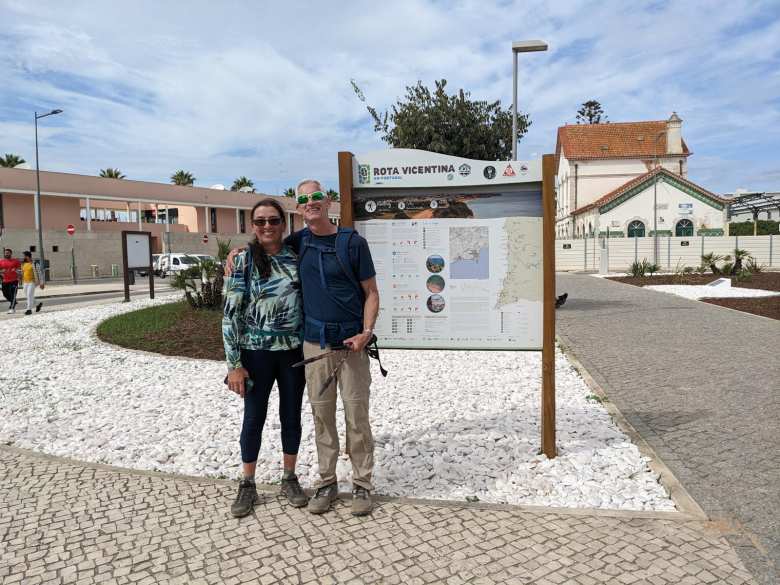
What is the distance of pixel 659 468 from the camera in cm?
421

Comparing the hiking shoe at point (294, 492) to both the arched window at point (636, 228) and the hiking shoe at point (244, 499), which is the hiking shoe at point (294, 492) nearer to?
the hiking shoe at point (244, 499)

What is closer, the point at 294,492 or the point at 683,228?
the point at 294,492

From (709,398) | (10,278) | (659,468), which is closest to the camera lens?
(659,468)

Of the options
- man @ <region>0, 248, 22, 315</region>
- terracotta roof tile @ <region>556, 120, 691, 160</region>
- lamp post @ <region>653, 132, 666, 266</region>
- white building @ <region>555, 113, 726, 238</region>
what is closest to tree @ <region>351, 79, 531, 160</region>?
man @ <region>0, 248, 22, 315</region>

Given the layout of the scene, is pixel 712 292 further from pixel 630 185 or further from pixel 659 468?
pixel 630 185

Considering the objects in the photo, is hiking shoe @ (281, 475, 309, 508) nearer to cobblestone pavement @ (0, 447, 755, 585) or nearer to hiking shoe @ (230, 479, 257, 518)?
cobblestone pavement @ (0, 447, 755, 585)

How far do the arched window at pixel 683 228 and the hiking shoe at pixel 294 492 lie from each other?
46.1 metres

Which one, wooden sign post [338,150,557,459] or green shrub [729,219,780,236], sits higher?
green shrub [729,219,780,236]

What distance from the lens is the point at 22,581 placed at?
2.88 m

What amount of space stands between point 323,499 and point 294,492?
23cm

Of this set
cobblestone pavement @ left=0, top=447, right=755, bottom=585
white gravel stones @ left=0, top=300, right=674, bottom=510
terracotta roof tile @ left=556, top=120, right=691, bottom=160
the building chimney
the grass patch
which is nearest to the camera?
cobblestone pavement @ left=0, top=447, right=755, bottom=585

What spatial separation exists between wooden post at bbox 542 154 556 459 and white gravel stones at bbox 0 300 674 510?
24cm

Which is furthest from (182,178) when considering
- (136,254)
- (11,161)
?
(136,254)

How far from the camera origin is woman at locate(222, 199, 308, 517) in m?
3.52
